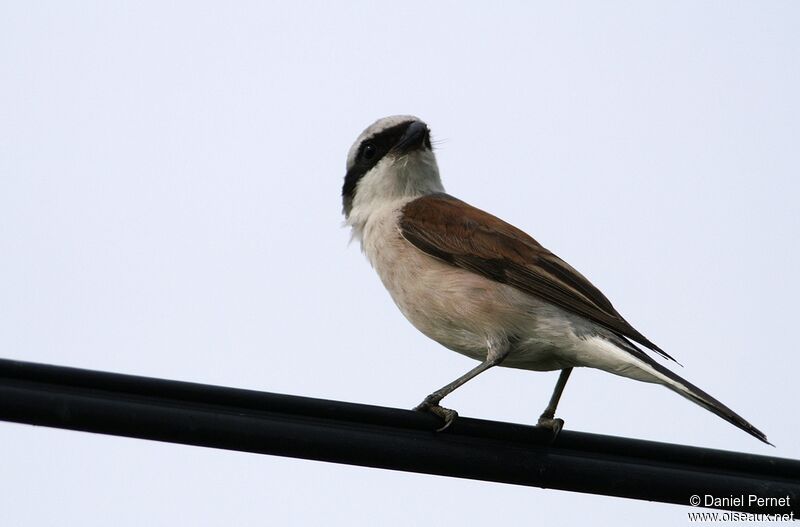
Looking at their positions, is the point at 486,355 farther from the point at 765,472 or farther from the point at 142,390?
the point at 142,390

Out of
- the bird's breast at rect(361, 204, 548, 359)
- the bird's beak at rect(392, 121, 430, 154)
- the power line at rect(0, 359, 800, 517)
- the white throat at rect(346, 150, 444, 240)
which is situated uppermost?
the bird's beak at rect(392, 121, 430, 154)

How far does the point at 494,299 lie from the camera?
17.4ft

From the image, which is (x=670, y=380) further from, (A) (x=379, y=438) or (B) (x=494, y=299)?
(A) (x=379, y=438)

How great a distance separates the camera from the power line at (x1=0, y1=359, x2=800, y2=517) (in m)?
3.03

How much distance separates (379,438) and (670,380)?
1.58 metres

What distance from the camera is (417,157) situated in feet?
22.6

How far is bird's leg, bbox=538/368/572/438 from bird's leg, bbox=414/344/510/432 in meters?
0.36

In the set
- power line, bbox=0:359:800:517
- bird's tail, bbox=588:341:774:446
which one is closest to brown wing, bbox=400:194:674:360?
bird's tail, bbox=588:341:774:446

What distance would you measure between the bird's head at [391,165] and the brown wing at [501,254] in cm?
41

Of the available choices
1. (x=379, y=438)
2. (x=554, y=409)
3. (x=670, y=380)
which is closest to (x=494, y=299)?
(x=554, y=409)

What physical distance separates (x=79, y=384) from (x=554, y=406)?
290cm

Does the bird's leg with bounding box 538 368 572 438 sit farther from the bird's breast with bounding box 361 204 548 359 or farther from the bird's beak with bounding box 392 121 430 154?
the bird's beak with bounding box 392 121 430 154

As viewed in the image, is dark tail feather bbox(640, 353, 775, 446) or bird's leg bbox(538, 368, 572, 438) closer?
dark tail feather bbox(640, 353, 775, 446)

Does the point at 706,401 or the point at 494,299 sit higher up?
the point at 494,299
